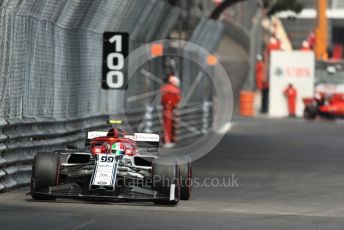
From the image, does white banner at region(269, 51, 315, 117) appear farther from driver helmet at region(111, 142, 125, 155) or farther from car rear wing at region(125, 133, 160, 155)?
driver helmet at region(111, 142, 125, 155)

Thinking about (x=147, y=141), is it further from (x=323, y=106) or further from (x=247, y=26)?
(x=247, y=26)

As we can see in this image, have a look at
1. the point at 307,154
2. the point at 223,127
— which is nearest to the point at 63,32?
the point at 307,154

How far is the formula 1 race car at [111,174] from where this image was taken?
1221 cm

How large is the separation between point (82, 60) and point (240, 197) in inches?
213

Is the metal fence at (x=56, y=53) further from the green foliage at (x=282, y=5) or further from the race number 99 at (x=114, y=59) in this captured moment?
the green foliage at (x=282, y=5)

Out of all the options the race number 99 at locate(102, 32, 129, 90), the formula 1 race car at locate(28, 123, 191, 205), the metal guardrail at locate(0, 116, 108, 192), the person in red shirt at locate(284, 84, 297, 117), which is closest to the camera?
the formula 1 race car at locate(28, 123, 191, 205)

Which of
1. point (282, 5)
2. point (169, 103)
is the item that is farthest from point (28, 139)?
point (282, 5)

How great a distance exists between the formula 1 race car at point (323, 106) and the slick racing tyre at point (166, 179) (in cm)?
3179

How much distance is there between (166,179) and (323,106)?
32553mm

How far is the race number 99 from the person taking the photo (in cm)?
1722

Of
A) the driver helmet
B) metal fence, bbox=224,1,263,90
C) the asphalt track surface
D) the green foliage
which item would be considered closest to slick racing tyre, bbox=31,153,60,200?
the asphalt track surface

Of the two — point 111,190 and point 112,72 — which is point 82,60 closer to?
point 112,72

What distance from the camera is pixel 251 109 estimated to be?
47.8 m

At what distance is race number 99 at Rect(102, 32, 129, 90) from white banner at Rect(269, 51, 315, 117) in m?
29.2
